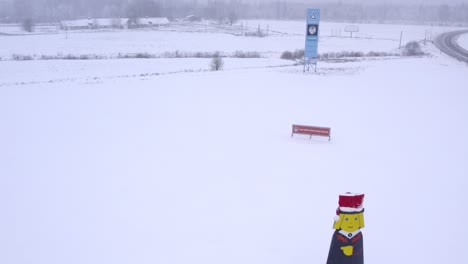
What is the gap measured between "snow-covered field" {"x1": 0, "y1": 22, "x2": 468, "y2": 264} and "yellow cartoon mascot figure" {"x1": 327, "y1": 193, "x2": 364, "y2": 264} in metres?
1.41

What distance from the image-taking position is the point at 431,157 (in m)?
11.8

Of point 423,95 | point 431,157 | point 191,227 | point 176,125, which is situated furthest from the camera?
point 423,95

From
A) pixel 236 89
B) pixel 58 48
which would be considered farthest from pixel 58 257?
pixel 58 48

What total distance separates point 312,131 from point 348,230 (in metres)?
8.30

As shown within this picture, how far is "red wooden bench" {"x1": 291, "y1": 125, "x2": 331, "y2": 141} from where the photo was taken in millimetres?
13117

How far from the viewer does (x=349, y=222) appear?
518 centimetres

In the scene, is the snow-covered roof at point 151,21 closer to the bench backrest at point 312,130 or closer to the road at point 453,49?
the road at point 453,49

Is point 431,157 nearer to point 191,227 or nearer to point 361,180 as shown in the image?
point 361,180

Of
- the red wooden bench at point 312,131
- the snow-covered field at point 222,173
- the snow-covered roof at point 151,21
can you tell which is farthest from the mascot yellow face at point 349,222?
the snow-covered roof at point 151,21

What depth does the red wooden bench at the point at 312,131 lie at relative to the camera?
1312 centimetres

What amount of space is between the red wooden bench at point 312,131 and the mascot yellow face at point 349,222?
8.13 metres

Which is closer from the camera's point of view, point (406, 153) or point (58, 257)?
point (58, 257)

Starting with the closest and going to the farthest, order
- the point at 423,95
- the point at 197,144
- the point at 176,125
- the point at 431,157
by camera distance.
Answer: the point at 431,157 → the point at 197,144 → the point at 176,125 → the point at 423,95

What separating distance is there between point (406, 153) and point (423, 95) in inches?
424
